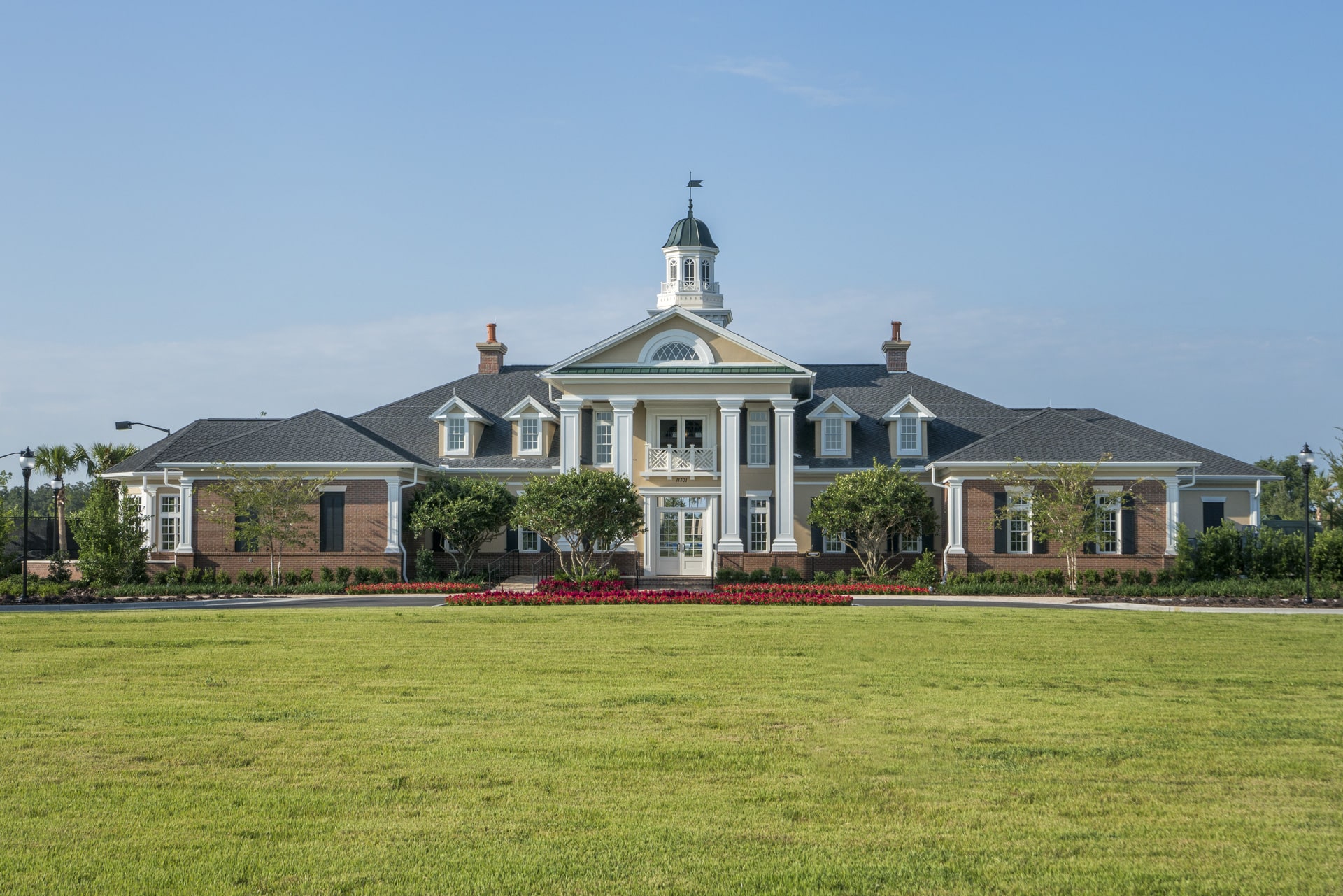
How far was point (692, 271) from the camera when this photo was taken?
143 ft

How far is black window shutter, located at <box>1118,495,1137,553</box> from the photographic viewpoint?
3284 centimetres

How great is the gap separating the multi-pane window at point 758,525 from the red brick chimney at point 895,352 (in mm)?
9785

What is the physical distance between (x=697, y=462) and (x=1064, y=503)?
1136 cm

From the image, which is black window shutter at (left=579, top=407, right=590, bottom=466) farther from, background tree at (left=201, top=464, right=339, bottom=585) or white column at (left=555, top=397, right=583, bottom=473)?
background tree at (left=201, top=464, right=339, bottom=585)

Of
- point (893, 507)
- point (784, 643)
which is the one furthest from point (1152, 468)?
point (784, 643)

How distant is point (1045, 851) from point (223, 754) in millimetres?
6247

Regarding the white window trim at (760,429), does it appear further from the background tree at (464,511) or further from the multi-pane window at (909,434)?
the background tree at (464,511)

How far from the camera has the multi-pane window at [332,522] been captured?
3394 cm

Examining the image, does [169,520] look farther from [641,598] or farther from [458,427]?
[641,598]

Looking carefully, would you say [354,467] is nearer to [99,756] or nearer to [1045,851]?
[99,756]

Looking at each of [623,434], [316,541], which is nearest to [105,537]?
[316,541]

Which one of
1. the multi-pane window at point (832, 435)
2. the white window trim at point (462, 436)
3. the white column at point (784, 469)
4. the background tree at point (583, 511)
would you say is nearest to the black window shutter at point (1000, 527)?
the multi-pane window at point (832, 435)

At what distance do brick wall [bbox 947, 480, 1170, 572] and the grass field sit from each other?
17621 mm

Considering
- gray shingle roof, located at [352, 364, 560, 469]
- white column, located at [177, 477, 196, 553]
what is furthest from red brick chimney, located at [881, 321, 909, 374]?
white column, located at [177, 477, 196, 553]
